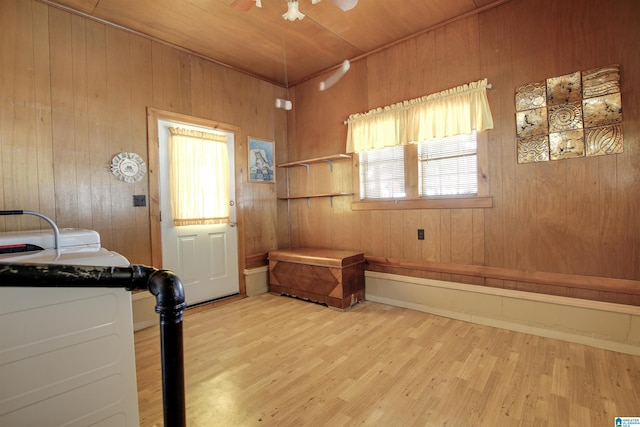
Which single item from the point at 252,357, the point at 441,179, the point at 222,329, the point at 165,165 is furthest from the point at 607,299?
the point at 165,165

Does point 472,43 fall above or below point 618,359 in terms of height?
above

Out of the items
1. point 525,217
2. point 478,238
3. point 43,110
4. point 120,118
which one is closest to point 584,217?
point 525,217

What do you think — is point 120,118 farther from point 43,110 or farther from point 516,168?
point 516,168

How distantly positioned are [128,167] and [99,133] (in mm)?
368

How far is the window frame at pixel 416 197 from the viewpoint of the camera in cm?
296

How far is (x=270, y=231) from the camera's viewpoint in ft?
14.3

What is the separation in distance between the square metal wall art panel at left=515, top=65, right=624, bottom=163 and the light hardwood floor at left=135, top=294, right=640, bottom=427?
1.56 m

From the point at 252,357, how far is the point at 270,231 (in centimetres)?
213

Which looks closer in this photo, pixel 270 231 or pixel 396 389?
A: pixel 396 389

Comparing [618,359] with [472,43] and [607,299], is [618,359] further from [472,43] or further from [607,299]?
[472,43]

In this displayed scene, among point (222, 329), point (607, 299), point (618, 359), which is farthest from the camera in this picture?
point (222, 329)

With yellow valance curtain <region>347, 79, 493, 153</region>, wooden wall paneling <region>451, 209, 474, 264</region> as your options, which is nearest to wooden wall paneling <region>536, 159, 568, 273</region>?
wooden wall paneling <region>451, 209, 474, 264</region>

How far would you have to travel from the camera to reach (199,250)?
363cm

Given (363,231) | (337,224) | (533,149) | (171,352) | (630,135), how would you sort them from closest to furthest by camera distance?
1. (171,352)
2. (630,135)
3. (533,149)
4. (363,231)
5. (337,224)
